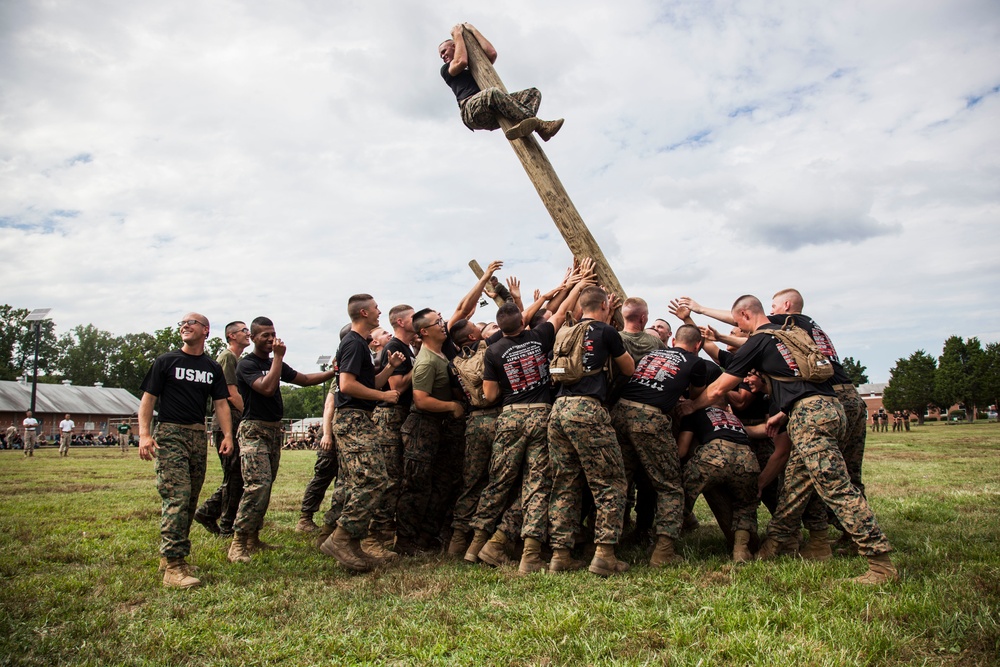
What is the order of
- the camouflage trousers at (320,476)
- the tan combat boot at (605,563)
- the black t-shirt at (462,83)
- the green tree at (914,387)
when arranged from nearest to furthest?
the tan combat boot at (605,563) < the black t-shirt at (462,83) < the camouflage trousers at (320,476) < the green tree at (914,387)

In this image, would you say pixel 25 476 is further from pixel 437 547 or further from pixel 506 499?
pixel 506 499

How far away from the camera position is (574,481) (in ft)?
18.2

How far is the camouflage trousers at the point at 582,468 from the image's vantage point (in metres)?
5.34

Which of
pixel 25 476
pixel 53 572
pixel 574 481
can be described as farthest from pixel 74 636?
pixel 25 476

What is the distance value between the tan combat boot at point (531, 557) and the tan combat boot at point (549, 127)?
4298mm

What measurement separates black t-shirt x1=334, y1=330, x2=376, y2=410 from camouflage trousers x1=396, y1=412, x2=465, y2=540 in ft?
2.02

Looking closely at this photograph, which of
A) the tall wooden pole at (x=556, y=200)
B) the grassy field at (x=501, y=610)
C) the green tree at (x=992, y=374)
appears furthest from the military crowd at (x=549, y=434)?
the green tree at (x=992, y=374)

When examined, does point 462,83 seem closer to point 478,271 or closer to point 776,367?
point 478,271

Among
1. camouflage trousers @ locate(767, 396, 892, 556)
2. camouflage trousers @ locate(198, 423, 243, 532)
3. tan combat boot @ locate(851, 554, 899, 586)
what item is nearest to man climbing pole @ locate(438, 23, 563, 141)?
camouflage trousers @ locate(767, 396, 892, 556)

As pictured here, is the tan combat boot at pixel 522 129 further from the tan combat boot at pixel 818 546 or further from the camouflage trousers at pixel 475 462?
the tan combat boot at pixel 818 546

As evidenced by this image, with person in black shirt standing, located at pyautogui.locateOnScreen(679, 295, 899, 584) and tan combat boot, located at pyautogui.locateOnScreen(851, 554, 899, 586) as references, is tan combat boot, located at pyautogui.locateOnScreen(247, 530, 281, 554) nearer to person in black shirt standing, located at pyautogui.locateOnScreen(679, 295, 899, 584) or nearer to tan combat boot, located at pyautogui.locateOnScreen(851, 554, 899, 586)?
person in black shirt standing, located at pyautogui.locateOnScreen(679, 295, 899, 584)

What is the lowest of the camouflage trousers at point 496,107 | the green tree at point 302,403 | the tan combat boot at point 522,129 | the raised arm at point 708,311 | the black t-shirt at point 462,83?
the green tree at point 302,403

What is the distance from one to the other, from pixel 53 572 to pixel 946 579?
24.2 ft

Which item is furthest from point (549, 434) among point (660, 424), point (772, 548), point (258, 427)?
point (258, 427)
